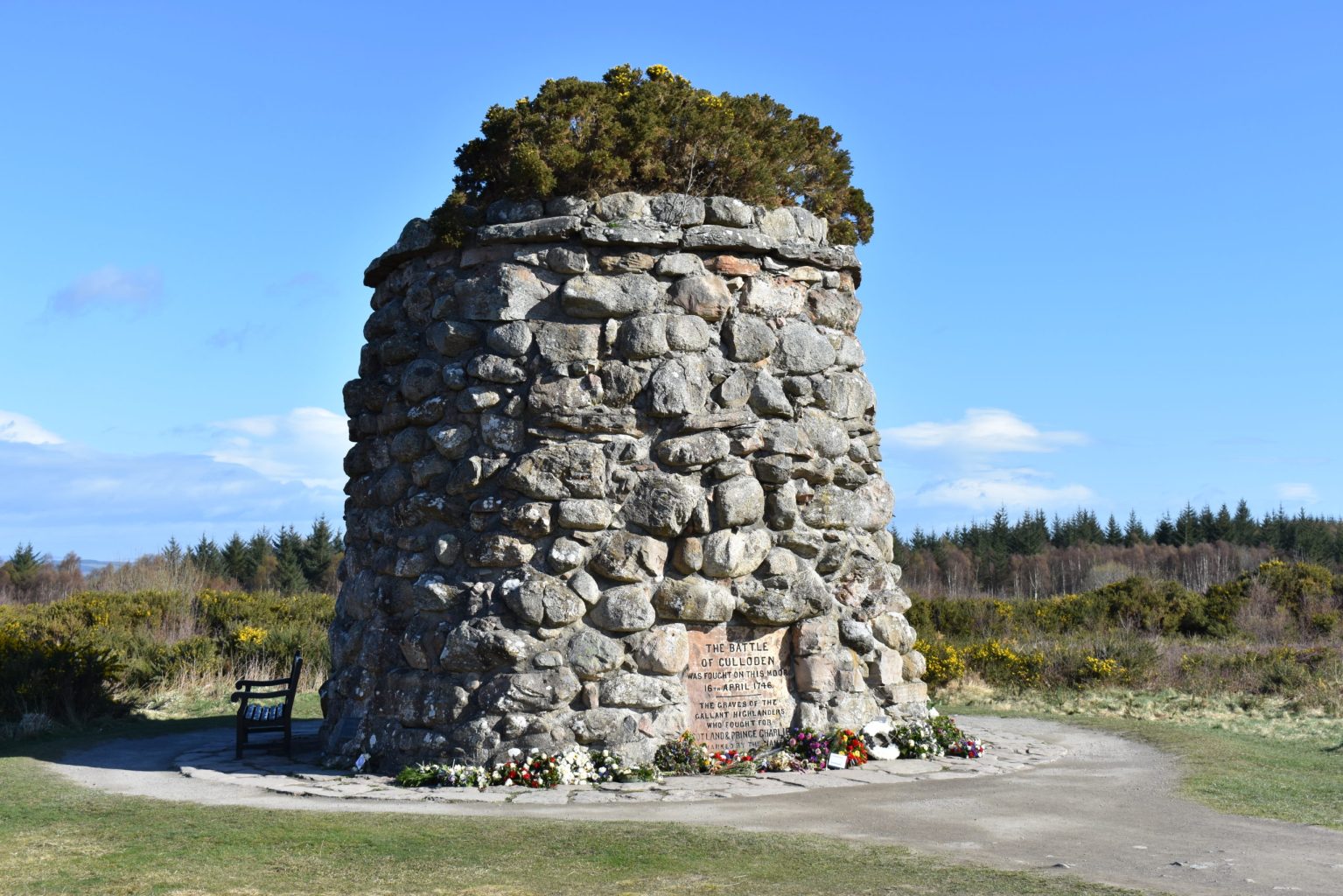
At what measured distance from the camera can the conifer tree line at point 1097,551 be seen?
1583 inches

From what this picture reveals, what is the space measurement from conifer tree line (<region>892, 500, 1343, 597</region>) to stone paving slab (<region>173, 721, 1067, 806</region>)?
94.3 ft

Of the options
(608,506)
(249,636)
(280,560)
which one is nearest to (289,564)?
(280,560)

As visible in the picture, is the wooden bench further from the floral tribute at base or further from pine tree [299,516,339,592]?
pine tree [299,516,339,592]

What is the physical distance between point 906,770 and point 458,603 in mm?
3378

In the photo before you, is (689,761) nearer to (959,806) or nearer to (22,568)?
(959,806)

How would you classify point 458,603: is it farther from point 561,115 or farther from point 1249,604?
point 1249,604

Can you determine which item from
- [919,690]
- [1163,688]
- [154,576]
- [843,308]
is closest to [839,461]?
[843,308]

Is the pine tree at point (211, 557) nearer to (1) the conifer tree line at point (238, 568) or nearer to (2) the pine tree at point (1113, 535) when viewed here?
(1) the conifer tree line at point (238, 568)

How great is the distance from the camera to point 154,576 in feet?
84.2

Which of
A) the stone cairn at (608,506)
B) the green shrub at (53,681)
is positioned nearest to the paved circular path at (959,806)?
the stone cairn at (608,506)

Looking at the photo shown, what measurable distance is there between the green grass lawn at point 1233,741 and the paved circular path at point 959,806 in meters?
0.34

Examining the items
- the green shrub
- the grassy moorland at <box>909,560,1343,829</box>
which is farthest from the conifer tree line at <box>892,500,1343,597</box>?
the green shrub

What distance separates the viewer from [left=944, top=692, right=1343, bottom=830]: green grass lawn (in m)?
7.85

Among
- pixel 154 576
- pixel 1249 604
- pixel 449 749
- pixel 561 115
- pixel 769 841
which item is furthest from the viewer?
pixel 154 576
